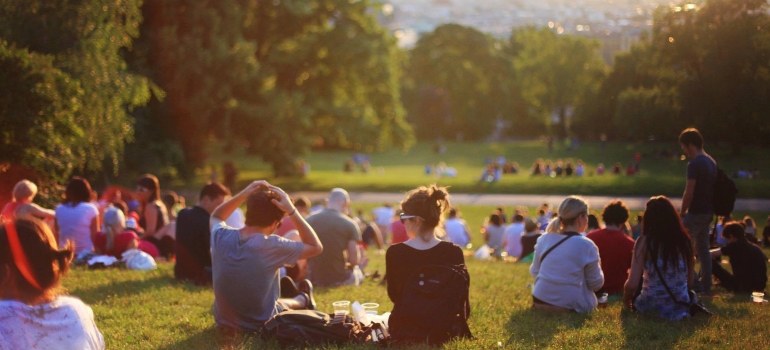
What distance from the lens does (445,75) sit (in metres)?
76.1

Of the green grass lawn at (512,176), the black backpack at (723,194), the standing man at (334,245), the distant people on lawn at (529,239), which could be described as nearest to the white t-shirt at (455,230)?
the distant people on lawn at (529,239)

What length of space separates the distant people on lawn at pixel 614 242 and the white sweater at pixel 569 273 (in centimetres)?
113

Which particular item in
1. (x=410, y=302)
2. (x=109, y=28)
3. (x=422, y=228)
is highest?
(x=109, y=28)

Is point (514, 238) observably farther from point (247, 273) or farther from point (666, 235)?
point (247, 273)

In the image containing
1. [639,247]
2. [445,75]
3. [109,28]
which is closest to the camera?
[639,247]

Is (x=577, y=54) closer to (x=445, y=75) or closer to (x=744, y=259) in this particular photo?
(x=744, y=259)

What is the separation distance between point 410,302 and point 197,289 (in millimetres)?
4034

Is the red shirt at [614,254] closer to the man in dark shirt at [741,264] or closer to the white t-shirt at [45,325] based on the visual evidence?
the man in dark shirt at [741,264]

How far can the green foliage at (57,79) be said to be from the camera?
1212 cm

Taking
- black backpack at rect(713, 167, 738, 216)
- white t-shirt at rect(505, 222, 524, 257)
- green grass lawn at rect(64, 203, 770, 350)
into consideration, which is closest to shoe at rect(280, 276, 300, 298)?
green grass lawn at rect(64, 203, 770, 350)

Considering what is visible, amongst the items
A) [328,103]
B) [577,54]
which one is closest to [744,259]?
[577,54]

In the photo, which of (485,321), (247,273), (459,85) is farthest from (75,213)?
(459,85)

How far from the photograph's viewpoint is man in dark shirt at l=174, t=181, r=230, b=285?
9211 mm

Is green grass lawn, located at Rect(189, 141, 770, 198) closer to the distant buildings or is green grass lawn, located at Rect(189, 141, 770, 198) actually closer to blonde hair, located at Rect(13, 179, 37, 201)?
the distant buildings
